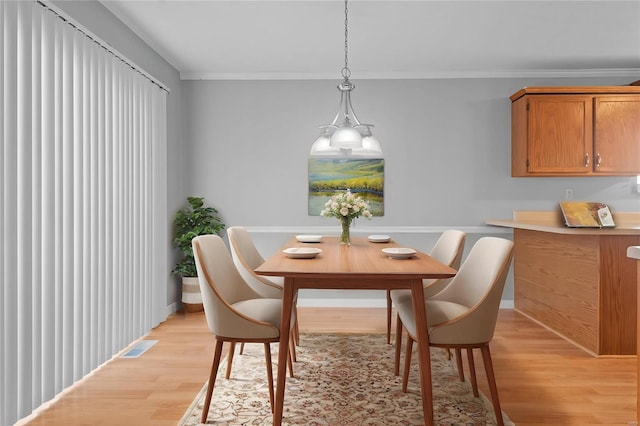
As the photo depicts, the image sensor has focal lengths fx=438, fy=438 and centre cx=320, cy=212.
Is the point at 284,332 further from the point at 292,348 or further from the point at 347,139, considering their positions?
the point at 347,139

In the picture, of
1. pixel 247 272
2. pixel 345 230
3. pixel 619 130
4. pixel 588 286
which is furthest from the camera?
pixel 619 130

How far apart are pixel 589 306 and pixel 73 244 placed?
12.3 feet

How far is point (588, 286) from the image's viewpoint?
3.44 metres

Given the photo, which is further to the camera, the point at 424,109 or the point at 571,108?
the point at 424,109

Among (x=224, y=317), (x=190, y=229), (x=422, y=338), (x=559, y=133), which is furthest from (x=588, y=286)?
(x=190, y=229)

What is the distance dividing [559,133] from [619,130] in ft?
1.98

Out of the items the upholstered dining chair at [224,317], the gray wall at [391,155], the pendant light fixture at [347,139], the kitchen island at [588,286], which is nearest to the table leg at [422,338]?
the upholstered dining chair at [224,317]

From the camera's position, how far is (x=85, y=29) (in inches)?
111

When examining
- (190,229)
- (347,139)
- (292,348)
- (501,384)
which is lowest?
(501,384)

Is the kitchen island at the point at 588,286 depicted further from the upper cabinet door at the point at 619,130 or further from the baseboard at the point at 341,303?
the baseboard at the point at 341,303

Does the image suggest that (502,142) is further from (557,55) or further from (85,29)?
(85,29)

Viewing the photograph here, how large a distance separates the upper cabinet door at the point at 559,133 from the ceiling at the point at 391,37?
455 millimetres

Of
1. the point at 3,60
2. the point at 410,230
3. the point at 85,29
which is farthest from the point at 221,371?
the point at 410,230

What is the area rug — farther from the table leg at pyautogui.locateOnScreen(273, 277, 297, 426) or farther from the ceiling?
the ceiling
